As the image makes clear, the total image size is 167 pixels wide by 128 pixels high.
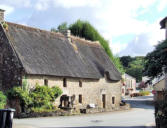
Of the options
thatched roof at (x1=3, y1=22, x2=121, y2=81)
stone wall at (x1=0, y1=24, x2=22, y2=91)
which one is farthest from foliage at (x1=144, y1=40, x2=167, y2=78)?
stone wall at (x1=0, y1=24, x2=22, y2=91)

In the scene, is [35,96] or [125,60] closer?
[35,96]

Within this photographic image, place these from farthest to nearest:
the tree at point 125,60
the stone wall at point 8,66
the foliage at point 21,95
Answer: the tree at point 125,60
the stone wall at point 8,66
the foliage at point 21,95

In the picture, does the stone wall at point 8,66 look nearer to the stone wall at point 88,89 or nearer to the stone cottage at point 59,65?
the stone cottage at point 59,65

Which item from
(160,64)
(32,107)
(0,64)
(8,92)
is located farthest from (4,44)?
(160,64)

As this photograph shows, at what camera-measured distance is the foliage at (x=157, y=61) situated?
622 inches

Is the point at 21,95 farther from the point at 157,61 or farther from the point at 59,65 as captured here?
the point at 157,61

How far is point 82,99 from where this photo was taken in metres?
34.8

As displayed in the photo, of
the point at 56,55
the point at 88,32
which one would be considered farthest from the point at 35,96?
the point at 88,32

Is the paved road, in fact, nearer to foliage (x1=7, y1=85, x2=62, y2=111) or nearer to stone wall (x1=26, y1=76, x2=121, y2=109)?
foliage (x1=7, y1=85, x2=62, y2=111)

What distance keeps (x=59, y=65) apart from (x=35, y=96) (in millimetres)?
5213

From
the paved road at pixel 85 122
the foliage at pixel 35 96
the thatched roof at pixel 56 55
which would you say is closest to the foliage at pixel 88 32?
the thatched roof at pixel 56 55

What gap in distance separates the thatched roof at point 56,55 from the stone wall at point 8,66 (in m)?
0.45

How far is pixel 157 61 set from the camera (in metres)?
16.1

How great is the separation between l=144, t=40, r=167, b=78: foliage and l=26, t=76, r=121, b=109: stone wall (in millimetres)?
13683
